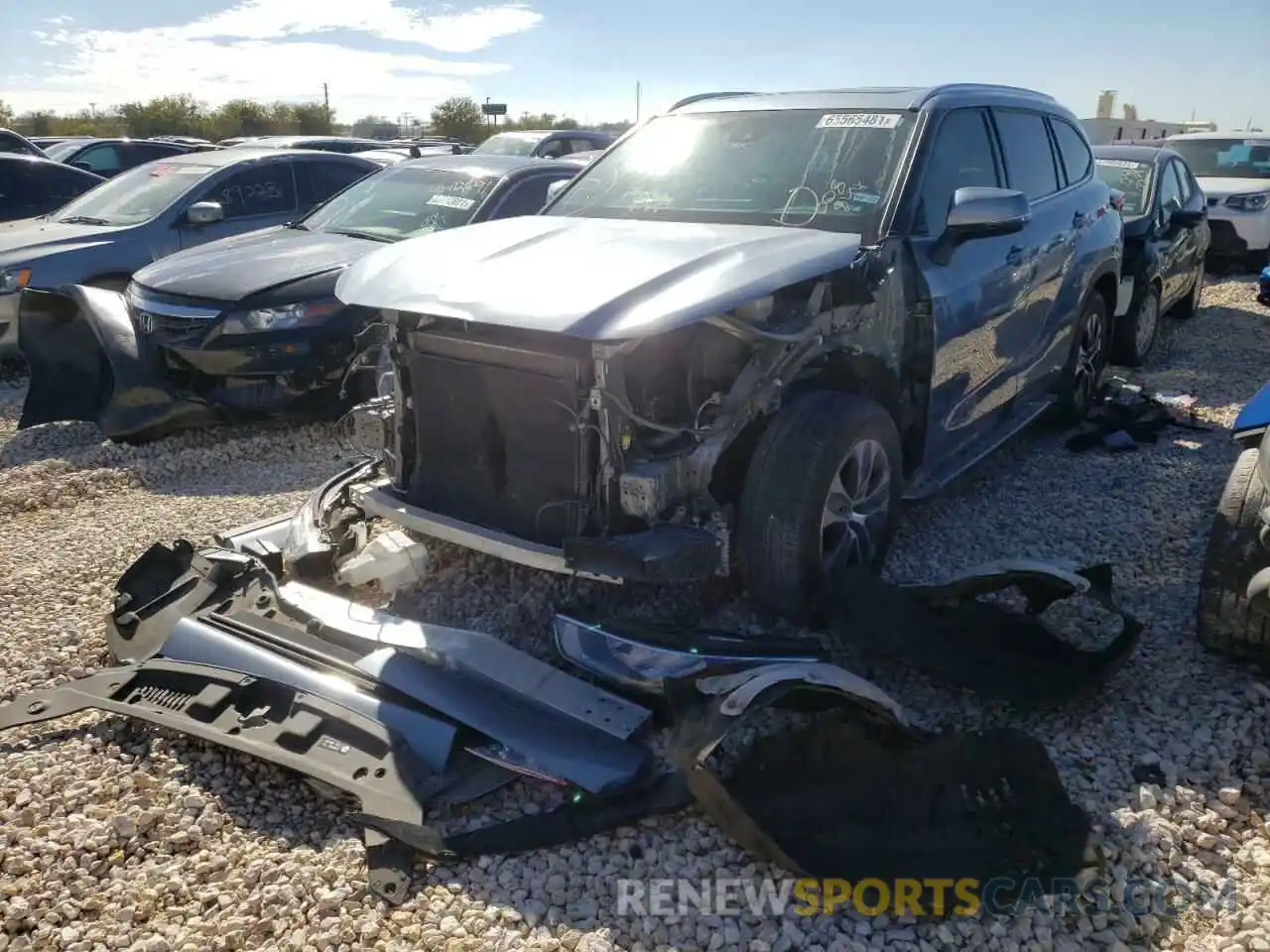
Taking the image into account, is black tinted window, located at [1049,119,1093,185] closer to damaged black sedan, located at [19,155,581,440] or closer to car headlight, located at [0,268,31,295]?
damaged black sedan, located at [19,155,581,440]

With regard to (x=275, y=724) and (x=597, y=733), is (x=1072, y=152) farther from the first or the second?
(x=275, y=724)

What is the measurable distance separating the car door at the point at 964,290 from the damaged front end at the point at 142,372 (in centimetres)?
342

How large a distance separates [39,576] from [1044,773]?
4.09 meters

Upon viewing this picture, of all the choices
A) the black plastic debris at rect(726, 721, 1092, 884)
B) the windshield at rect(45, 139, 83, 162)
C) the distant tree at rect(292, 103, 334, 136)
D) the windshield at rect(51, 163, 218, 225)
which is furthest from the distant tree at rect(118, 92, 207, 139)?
the black plastic debris at rect(726, 721, 1092, 884)

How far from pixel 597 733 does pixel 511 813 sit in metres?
0.33

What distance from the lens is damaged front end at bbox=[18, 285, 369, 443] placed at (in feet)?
19.7

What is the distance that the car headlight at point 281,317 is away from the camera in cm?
598

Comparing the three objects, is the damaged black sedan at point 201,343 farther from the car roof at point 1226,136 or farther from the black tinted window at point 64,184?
the car roof at point 1226,136

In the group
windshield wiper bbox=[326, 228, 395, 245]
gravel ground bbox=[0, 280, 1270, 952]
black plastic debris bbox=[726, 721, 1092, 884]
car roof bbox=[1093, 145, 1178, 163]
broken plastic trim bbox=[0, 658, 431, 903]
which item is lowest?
gravel ground bbox=[0, 280, 1270, 952]

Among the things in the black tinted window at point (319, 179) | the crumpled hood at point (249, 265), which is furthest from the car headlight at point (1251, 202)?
the crumpled hood at point (249, 265)

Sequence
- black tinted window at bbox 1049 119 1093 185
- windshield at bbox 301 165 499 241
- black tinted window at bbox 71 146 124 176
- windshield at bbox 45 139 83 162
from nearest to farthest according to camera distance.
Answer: black tinted window at bbox 1049 119 1093 185 < windshield at bbox 301 165 499 241 < black tinted window at bbox 71 146 124 176 < windshield at bbox 45 139 83 162

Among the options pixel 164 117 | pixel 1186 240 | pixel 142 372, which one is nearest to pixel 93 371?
pixel 142 372

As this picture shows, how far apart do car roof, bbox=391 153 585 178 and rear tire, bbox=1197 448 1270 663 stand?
495 centimetres

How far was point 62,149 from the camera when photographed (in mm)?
15312
